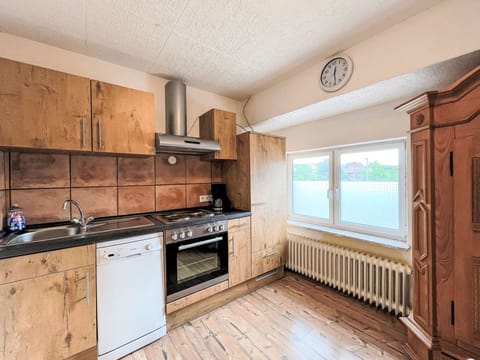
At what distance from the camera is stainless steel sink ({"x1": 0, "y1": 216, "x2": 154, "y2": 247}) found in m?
1.36

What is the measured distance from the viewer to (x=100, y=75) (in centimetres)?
193

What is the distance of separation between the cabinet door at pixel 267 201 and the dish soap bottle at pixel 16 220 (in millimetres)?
2009

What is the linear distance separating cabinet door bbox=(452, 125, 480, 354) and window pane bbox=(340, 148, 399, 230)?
0.90 meters

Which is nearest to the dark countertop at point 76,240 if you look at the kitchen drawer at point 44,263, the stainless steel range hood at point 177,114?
the kitchen drawer at point 44,263

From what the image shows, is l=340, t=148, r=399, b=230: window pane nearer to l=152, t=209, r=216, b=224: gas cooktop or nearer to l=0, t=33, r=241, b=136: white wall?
l=152, t=209, r=216, b=224: gas cooktop

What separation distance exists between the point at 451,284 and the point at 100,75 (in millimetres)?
3238

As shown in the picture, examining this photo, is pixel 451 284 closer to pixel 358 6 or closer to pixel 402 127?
pixel 402 127

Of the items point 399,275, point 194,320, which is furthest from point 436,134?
point 194,320

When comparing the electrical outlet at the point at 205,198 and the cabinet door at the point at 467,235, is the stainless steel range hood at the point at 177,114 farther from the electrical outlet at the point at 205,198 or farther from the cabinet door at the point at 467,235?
the cabinet door at the point at 467,235

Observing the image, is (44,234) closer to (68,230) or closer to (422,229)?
(68,230)

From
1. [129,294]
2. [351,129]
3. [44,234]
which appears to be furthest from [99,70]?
[351,129]

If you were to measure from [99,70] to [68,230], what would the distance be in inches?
59.7

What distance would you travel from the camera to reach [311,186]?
9.37 feet

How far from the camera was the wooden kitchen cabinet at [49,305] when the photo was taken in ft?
3.76
